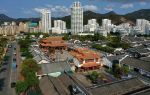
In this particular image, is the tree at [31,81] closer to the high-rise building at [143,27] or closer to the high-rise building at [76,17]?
the high-rise building at [76,17]

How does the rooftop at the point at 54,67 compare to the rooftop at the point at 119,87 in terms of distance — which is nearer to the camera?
the rooftop at the point at 119,87

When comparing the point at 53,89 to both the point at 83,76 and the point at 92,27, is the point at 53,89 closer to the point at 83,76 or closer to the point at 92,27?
the point at 83,76

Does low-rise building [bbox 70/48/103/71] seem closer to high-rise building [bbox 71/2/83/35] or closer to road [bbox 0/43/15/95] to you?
road [bbox 0/43/15/95]

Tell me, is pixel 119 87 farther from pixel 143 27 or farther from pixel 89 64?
pixel 143 27


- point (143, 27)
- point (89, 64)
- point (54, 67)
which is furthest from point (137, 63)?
point (143, 27)

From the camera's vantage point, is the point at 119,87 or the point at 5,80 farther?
the point at 5,80

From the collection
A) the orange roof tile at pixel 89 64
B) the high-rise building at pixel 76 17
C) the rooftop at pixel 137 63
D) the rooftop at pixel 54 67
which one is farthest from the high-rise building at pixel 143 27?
the rooftop at pixel 54 67

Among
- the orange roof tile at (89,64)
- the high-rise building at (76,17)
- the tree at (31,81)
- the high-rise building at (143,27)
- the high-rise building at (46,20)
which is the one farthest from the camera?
the high-rise building at (46,20)

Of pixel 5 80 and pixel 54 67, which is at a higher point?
pixel 54 67

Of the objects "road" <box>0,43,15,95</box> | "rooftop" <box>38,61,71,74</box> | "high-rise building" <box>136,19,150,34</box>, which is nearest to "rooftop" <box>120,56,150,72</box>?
"rooftop" <box>38,61,71,74</box>
